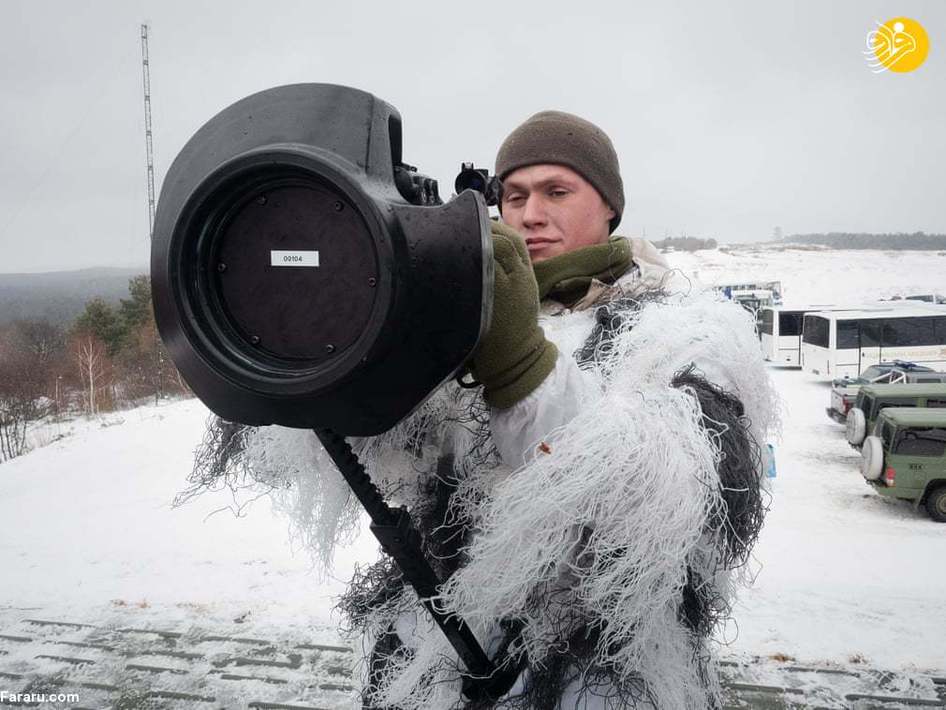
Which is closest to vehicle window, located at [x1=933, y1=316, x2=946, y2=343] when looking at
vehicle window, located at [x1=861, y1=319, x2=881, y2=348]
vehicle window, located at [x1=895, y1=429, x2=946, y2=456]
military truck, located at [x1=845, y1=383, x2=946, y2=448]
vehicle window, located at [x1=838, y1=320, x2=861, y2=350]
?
vehicle window, located at [x1=861, y1=319, x2=881, y2=348]

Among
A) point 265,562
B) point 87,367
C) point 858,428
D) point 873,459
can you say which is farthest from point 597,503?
point 87,367

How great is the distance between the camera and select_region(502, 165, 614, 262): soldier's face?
1323 mm

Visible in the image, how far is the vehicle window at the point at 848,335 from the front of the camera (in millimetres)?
11914

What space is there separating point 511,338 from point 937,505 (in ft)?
22.2

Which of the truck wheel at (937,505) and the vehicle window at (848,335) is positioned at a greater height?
the vehicle window at (848,335)

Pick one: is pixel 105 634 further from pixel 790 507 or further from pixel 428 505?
pixel 790 507

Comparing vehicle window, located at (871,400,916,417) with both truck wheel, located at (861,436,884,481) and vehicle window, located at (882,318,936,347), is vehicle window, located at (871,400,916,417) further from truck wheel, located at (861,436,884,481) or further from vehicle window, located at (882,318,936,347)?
vehicle window, located at (882,318,936,347)

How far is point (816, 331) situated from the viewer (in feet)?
41.7

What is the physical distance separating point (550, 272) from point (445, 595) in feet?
2.11

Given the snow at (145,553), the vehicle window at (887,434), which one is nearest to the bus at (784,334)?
the vehicle window at (887,434)

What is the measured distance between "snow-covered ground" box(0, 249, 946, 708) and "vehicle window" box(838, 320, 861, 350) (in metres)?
4.96

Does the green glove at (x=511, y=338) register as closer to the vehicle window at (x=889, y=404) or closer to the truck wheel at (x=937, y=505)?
the truck wheel at (x=937, y=505)

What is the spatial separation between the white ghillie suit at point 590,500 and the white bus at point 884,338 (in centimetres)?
1262

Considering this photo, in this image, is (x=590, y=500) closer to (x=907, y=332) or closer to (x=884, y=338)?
(x=884, y=338)
